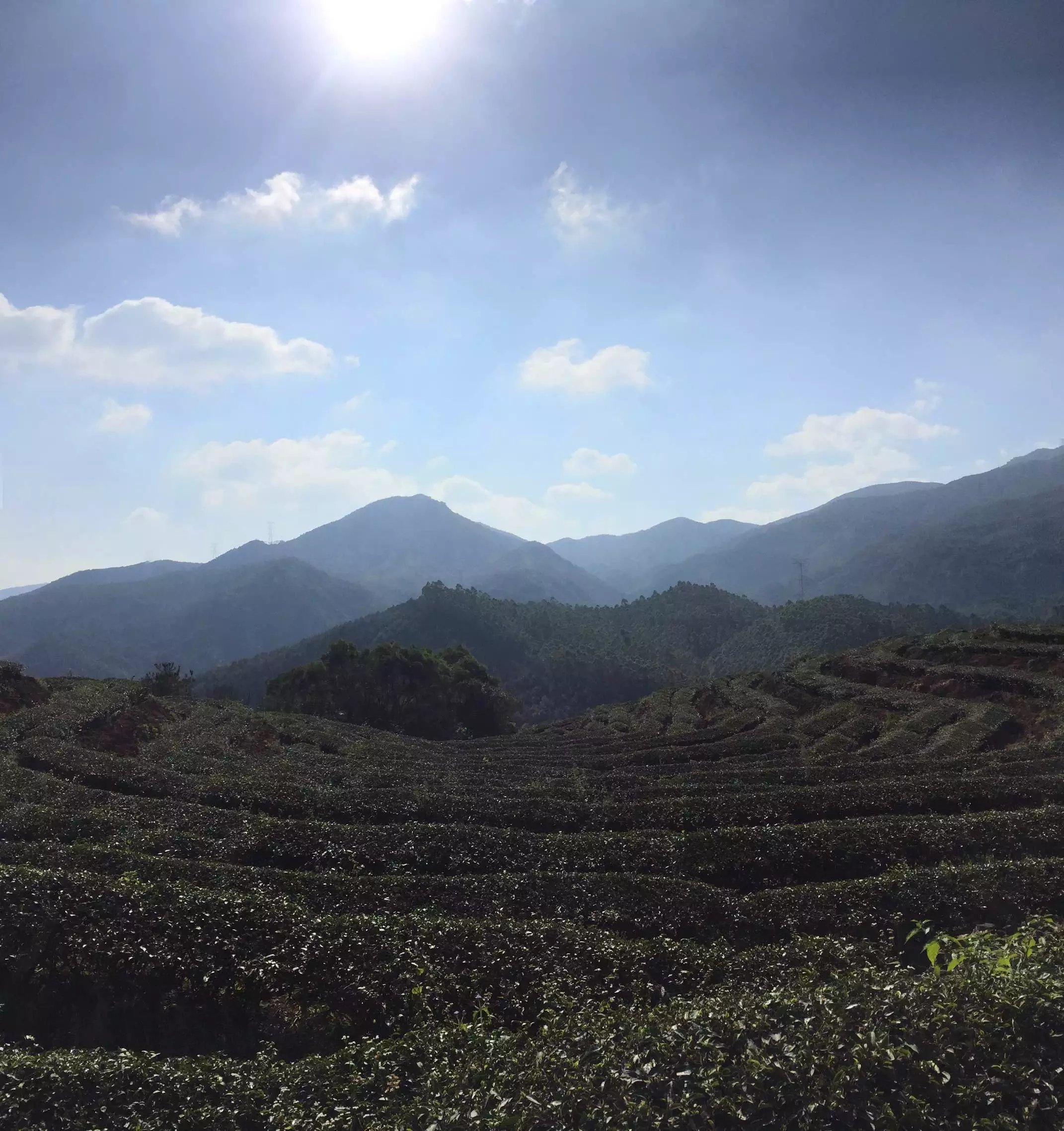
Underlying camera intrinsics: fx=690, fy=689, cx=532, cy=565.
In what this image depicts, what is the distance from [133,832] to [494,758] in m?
20.1

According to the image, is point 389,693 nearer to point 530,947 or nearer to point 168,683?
point 168,683

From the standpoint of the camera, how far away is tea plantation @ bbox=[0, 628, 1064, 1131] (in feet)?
18.5

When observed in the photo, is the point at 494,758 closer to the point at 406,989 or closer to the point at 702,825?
the point at 702,825

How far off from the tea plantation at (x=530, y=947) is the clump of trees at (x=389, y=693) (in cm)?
3332

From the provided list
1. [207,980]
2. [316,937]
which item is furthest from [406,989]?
[207,980]

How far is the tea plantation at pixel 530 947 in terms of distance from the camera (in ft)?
18.5

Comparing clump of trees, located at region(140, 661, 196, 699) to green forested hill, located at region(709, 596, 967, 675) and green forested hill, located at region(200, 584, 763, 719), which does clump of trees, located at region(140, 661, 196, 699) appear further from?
green forested hill, located at region(709, 596, 967, 675)

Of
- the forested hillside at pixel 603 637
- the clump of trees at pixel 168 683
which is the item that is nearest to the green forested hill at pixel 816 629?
the forested hillside at pixel 603 637

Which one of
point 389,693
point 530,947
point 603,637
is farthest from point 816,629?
point 530,947

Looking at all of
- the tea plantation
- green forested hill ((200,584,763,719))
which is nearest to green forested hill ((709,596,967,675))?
green forested hill ((200,584,763,719))

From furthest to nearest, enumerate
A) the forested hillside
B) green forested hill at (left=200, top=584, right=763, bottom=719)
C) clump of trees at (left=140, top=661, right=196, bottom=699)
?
green forested hill at (left=200, top=584, right=763, bottom=719) < the forested hillside < clump of trees at (left=140, top=661, right=196, bottom=699)

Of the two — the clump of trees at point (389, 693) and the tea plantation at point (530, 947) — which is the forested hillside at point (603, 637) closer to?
the clump of trees at point (389, 693)

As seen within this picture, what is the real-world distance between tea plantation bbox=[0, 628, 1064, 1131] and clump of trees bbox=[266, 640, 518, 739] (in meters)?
33.3

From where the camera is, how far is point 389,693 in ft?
198
